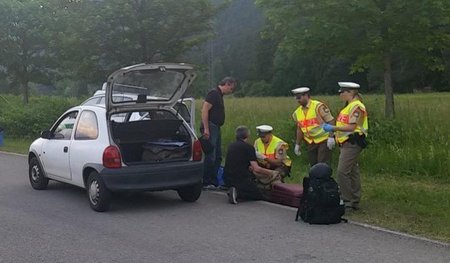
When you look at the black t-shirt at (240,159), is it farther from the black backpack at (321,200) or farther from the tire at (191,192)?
the black backpack at (321,200)

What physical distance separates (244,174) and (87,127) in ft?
7.96

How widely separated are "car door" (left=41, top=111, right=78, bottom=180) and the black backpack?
382 cm

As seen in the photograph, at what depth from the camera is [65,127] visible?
10383 millimetres

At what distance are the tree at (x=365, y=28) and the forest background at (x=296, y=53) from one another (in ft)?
0.09

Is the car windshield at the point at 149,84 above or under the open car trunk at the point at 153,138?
above

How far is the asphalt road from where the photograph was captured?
21.3 feet

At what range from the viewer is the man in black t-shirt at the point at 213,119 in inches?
418

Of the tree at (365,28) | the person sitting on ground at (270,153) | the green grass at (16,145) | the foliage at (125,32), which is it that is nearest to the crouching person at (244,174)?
the person sitting on ground at (270,153)

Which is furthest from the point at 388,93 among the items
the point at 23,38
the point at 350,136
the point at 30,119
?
the point at 23,38

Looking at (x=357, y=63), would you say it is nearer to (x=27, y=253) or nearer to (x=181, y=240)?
(x=181, y=240)

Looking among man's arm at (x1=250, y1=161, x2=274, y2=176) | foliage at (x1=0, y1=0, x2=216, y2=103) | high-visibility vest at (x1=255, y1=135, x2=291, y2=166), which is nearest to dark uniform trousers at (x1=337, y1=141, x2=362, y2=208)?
man's arm at (x1=250, y1=161, x2=274, y2=176)

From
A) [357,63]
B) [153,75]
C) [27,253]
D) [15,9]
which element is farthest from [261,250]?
[15,9]

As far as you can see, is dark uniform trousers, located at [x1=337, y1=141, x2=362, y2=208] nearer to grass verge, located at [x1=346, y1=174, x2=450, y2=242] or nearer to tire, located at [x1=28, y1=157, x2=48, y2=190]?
grass verge, located at [x1=346, y1=174, x2=450, y2=242]

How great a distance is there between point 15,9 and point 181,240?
73.3 ft
